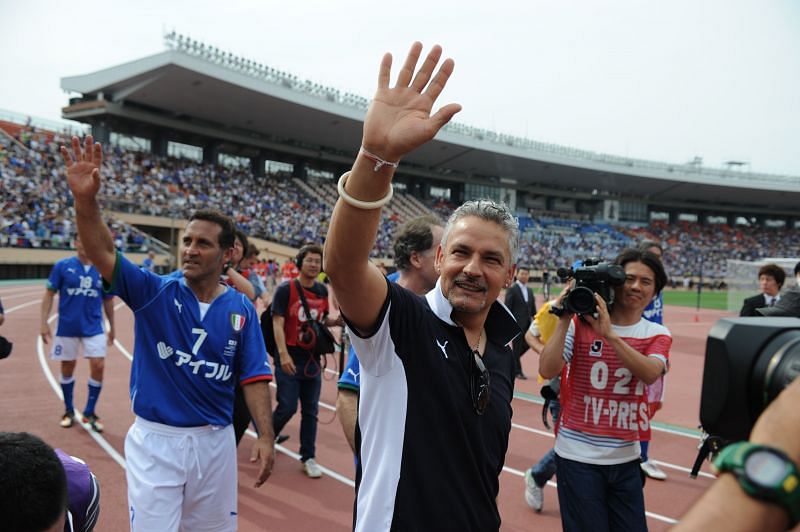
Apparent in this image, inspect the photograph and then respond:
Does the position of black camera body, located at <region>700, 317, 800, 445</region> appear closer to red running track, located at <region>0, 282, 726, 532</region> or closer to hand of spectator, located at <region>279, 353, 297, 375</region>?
red running track, located at <region>0, 282, 726, 532</region>

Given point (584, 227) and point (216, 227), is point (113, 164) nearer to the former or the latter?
point (216, 227)

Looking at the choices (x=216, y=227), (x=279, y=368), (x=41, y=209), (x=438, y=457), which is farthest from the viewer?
(x=41, y=209)

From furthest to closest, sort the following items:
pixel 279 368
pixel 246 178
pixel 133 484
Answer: pixel 246 178, pixel 279 368, pixel 133 484

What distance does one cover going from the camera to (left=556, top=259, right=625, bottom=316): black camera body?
3148 mm

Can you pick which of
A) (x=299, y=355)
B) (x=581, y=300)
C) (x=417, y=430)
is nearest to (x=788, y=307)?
(x=581, y=300)

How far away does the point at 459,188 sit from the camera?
57.9m

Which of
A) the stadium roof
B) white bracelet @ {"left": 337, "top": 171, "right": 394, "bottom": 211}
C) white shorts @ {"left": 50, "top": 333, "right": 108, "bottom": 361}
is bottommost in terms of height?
white shorts @ {"left": 50, "top": 333, "right": 108, "bottom": 361}

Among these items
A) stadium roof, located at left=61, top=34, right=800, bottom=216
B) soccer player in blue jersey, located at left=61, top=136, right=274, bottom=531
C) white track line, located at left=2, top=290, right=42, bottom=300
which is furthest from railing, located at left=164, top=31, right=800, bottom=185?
soccer player in blue jersey, located at left=61, top=136, right=274, bottom=531

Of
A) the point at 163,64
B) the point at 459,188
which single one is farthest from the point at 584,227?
the point at 163,64

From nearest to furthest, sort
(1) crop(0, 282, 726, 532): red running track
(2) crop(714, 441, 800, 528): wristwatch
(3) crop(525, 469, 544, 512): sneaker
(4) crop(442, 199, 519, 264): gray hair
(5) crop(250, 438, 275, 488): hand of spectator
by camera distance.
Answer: (2) crop(714, 441, 800, 528): wristwatch, (4) crop(442, 199, 519, 264): gray hair, (5) crop(250, 438, 275, 488): hand of spectator, (1) crop(0, 282, 726, 532): red running track, (3) crop(525, 469, 544, 512): sneaker

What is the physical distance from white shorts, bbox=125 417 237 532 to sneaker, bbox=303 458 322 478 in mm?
2240

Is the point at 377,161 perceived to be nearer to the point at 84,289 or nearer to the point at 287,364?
the point at 287,364

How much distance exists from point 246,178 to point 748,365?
4302cm

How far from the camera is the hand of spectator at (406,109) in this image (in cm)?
139
